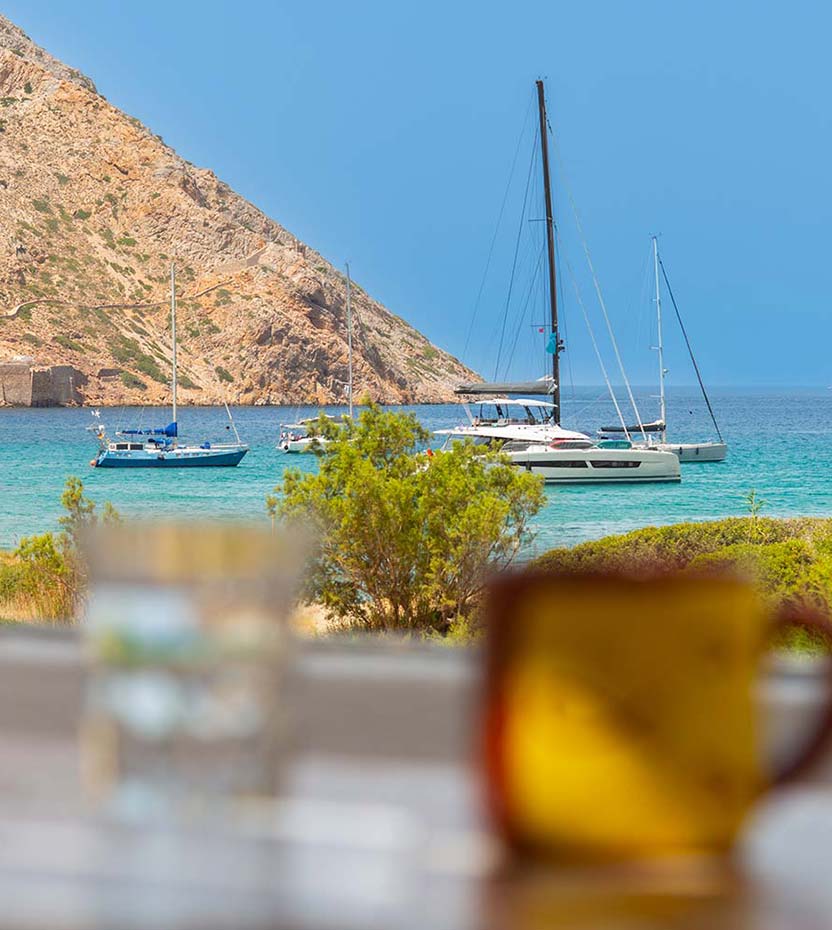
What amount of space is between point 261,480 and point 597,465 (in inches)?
378

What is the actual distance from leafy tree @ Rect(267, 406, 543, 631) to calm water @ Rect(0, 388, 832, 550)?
173cm

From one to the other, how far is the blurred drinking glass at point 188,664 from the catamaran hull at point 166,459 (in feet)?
102

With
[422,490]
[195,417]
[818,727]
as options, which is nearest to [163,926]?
[818,727]

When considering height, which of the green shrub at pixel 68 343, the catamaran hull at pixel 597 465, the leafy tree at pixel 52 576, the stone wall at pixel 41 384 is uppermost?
the green shrub at pixel 68 343

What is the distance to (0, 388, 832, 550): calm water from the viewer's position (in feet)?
70.9

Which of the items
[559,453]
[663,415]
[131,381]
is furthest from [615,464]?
[131,381]

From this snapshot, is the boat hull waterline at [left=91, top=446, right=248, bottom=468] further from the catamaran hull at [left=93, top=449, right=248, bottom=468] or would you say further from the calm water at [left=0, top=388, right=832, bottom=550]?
the calm water at [left=0, top=388, right=832, bottom=550]

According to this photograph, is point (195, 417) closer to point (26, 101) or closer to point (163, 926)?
point (26, 101)

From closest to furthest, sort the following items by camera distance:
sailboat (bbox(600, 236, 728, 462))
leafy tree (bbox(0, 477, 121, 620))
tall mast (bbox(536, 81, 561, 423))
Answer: leafy tree (bbox(0, 477, 121, 620)), tall mast (bbox(536, 81, 561, 423)), sailboat (bbox(600, 236, 728, 462))

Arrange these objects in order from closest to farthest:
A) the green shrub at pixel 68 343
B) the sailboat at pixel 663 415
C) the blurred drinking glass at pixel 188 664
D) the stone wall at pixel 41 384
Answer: the blurred drinking glass at pixel 188 664 → the sailboat at pixel 663 415 → the stone wall at pixel 41 384 → the green shrub at pixel 68 343

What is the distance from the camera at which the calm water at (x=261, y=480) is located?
21609 mm

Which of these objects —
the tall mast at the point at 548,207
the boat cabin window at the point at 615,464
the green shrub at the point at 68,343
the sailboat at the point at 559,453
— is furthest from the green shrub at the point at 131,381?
the tall mast at the point at 548,207

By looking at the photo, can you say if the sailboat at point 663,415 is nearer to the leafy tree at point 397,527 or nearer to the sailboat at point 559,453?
the sailboat at point 559,453

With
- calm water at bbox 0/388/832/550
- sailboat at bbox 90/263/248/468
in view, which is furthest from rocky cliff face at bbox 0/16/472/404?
sailboat at bbox 90/263/248/468
